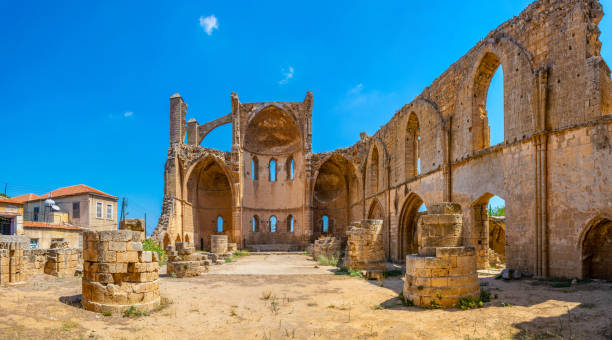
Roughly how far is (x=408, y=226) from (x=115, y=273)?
13.8 metres

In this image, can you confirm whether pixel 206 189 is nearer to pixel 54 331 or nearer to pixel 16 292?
pixel 16 292

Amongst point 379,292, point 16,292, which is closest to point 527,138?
point 379,292

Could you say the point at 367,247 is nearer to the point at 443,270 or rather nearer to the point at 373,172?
the point at 443,270

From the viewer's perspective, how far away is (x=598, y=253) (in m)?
8.66

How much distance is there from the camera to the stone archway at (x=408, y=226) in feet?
56.1

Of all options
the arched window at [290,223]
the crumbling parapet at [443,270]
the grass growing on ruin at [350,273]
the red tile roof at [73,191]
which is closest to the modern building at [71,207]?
the red tile roof at [73,191]

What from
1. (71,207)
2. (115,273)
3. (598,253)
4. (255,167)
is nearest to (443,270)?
(598,253)

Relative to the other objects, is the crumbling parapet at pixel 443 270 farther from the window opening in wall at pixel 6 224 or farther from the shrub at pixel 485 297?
the window opening in wall at pixel 6 224

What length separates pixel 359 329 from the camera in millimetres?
5734

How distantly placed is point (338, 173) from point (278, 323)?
24.6 metres

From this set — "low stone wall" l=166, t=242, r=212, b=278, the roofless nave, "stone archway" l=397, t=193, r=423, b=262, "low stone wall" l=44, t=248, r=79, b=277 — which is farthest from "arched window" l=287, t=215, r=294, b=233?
"low stone wall" l=44, t=248, r=79, b=277

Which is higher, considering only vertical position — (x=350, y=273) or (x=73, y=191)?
(x=73, y=191)

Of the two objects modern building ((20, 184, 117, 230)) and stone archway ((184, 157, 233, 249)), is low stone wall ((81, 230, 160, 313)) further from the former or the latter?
modern building ((20, 184, 117, 230))

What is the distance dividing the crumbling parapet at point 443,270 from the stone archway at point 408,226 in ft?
31.8
